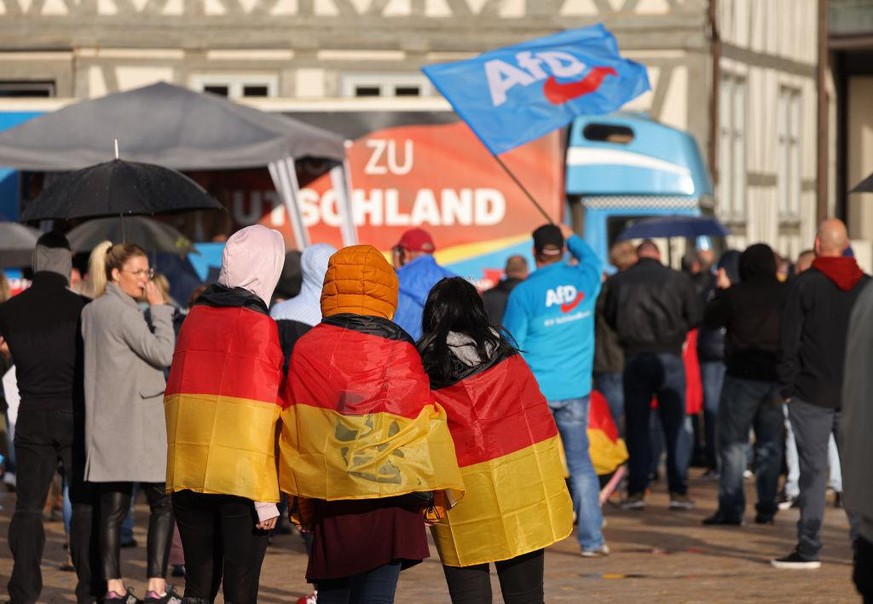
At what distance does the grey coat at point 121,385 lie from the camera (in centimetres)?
856

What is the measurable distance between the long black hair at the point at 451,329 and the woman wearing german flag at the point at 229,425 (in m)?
0.53

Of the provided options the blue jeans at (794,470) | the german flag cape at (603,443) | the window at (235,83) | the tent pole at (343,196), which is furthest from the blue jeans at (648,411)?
the window at (235,83)

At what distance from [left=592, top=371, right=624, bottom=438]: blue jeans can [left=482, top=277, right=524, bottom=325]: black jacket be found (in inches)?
33.3

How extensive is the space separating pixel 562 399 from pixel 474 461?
14.3ft

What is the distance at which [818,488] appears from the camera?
10445mm

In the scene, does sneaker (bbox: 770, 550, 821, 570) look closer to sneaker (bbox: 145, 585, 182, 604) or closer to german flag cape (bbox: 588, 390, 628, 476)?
german flag cape (bbox: 588, 390, 628, 476)

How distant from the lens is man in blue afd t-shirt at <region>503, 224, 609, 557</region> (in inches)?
423

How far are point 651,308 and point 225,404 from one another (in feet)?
24.1

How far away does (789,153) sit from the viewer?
31.6 metres

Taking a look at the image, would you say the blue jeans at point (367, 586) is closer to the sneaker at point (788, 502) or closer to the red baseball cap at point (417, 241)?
the red baseball cap at point (417, 241)

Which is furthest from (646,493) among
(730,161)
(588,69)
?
(730,161)

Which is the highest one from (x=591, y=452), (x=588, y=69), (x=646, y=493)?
(x=588, y=69)

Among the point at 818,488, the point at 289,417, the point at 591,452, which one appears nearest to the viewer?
the point at 289,417

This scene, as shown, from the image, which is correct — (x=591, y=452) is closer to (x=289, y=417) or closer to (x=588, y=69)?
(x=588, y=69)
